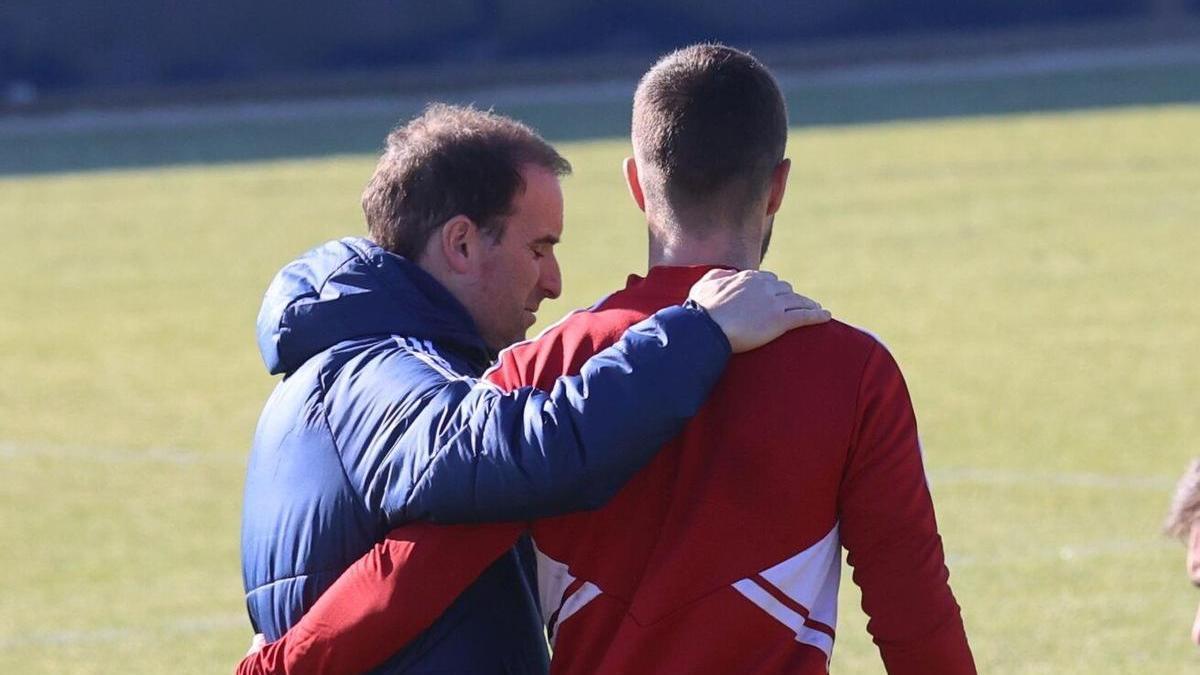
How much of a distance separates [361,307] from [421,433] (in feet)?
1.06

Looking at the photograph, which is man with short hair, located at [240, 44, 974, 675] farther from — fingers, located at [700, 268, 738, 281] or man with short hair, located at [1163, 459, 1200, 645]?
man with short hair, located at [1163, 459, 1200, 645]

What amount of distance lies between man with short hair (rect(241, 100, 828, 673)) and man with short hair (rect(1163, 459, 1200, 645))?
1.95ft

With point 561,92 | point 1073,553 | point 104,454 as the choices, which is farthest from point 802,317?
point 561,92

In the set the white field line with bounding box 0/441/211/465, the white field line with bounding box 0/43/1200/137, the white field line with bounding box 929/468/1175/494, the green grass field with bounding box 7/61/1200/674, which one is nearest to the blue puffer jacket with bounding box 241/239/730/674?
the green grass field with bounding box 7/61/1200/674

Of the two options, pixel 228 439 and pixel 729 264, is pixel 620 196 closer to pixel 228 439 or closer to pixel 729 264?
pixel 228 439

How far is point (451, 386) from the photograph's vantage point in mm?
2865

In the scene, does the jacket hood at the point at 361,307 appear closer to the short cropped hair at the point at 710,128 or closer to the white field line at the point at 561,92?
the short cropped hair at the point at 710,128

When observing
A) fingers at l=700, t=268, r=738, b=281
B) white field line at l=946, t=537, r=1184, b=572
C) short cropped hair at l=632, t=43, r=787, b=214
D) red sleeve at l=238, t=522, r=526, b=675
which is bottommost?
white field line at l=946, t=537, r=1184, b=572

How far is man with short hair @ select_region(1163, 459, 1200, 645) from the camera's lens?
116 inches

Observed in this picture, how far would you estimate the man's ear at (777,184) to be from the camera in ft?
9.33

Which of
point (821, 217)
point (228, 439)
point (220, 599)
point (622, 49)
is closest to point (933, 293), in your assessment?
point (821, 217)

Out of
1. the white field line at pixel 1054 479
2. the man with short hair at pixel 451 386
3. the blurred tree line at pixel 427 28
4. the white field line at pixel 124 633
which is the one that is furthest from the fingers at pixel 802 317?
the blurred tree line at pixel 427 28

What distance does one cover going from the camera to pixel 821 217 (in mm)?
17938

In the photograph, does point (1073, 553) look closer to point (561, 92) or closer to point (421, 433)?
point (421, 433)
